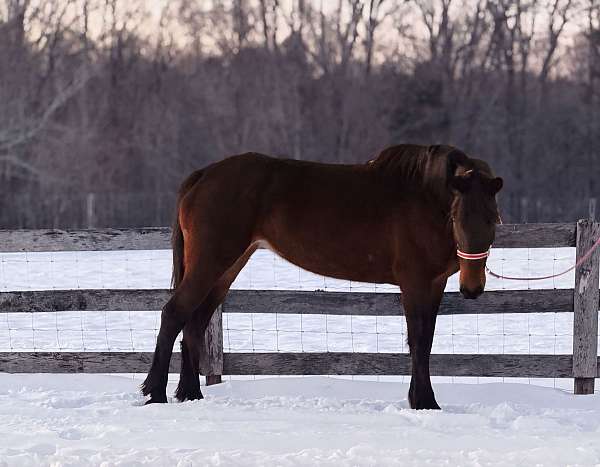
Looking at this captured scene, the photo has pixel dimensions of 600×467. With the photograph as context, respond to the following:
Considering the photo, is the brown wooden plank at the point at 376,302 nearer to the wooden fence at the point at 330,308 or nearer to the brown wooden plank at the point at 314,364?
the wooden fence at the point at 330,308

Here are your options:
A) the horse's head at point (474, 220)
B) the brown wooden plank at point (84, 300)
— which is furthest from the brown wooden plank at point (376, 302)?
the horse's head at point (474, 220)

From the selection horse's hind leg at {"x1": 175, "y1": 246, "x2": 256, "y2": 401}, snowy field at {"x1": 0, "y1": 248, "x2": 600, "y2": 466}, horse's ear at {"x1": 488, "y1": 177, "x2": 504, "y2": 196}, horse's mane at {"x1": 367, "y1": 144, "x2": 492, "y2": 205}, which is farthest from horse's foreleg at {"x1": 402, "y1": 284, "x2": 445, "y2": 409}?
horse's hind leg at {"x1": 175, "y1": 246, "x2": 256, "y2": 401}

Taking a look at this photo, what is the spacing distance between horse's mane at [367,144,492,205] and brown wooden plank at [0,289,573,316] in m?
0.99

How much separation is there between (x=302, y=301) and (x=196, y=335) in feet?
2.76

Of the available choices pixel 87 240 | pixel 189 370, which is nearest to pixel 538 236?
pixel 189 370

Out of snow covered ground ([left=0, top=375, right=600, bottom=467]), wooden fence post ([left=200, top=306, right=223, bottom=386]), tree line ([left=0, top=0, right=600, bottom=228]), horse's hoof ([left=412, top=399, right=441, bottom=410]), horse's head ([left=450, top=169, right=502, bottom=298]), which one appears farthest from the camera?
tree line ([left=0, top=0, right=600, bottom=228])

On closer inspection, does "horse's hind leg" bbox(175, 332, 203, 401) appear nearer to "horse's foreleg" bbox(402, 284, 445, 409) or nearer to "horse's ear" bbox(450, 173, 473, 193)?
"horse's foreleg" bbox(402, 284, 445, 409)

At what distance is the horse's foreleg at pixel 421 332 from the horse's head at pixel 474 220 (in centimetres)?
33

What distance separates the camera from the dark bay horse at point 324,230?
16.6 feet

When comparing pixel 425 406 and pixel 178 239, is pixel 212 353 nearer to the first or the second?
pixel 178 239

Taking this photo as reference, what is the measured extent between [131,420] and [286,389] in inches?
52.3

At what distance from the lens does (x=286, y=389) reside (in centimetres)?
569

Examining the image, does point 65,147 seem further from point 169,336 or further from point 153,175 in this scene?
point 169,336

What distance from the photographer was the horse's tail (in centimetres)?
550
